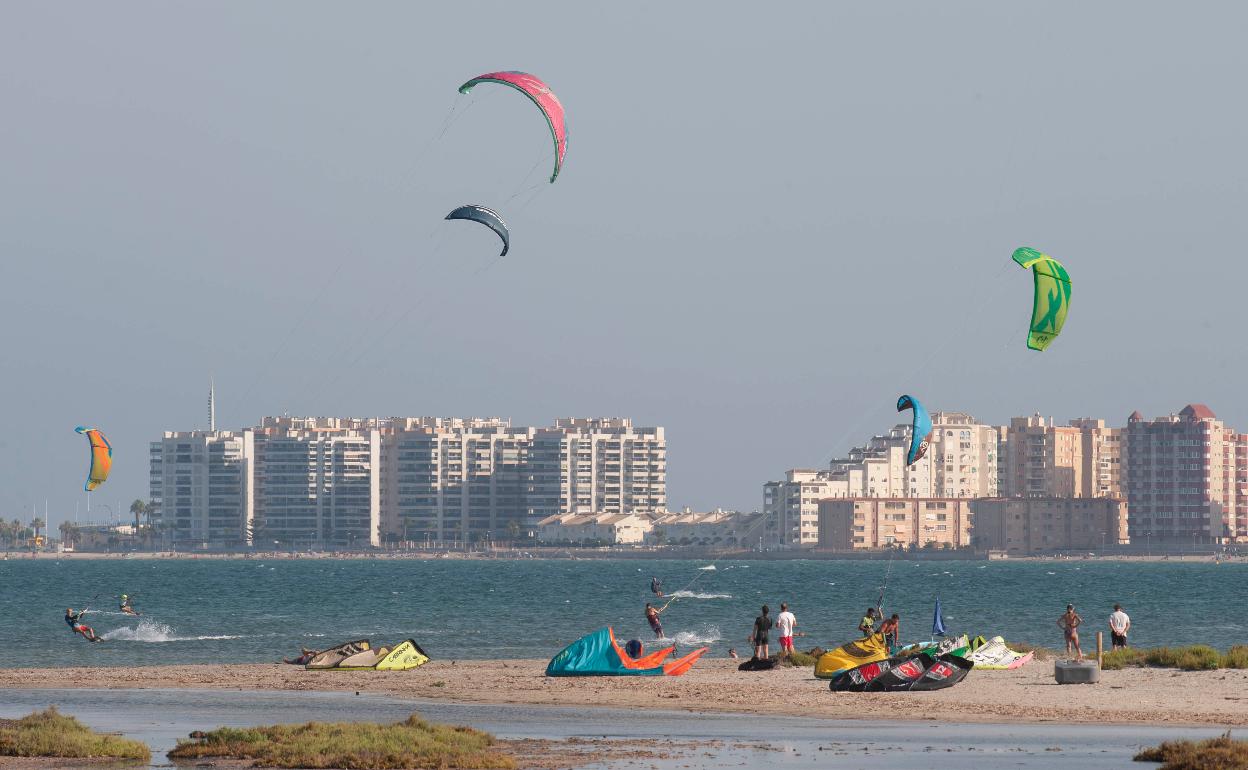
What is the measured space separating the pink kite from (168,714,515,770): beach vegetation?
14903 millimetres

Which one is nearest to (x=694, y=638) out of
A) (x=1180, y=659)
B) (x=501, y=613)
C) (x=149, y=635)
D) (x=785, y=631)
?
(x=785, y=631)

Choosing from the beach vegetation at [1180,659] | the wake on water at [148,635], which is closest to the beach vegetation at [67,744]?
the beach vegetation at [1180,659]

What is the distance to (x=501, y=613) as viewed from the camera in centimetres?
6638

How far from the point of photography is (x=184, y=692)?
30641 millimetres

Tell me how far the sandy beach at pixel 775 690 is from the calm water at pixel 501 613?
7.61m

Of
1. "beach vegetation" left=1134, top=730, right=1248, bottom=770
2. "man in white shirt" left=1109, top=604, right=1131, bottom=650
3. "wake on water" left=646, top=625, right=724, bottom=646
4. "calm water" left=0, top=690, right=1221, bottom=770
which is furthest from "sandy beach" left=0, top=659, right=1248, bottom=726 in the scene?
"wake on water" left=646, top=625, right=724, bottom=646

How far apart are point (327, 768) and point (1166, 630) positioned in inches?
1631

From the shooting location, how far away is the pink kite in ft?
116

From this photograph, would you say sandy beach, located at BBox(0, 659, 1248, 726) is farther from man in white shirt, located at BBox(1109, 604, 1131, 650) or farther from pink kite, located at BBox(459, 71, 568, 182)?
pink kite, located at BBox(459, 71, 568, 182)

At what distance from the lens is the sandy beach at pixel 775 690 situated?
26000 millimetres

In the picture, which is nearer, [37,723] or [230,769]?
[230,769]

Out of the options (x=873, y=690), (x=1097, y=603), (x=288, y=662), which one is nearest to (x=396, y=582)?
(x=1097, y=603)

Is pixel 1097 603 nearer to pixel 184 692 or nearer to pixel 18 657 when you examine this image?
pixel 18 657

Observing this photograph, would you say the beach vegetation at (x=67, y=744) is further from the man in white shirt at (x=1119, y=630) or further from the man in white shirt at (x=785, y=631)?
the man in white shirt at (x=1119, y=630)
